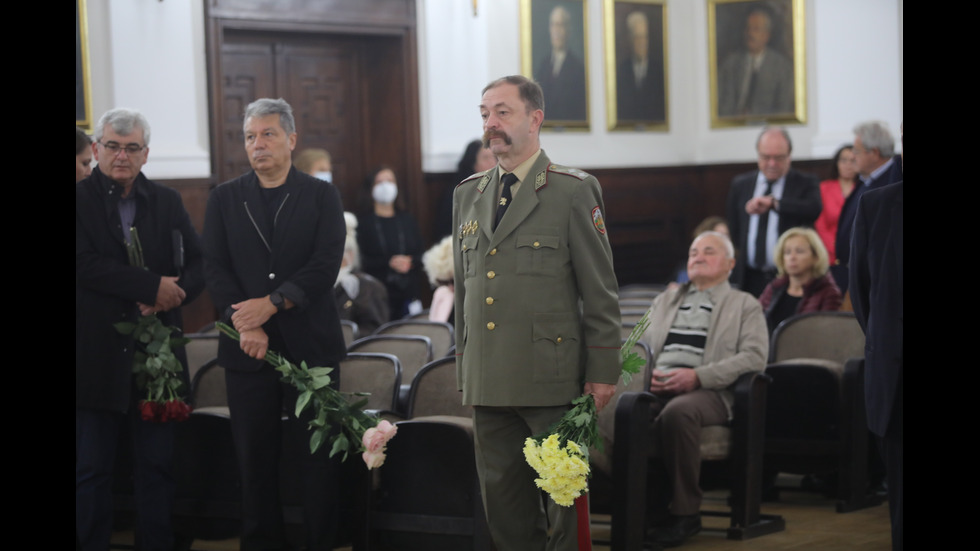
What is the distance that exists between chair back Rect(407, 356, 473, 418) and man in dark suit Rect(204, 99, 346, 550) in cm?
48

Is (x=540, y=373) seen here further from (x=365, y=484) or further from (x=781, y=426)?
(x=781, y=426)

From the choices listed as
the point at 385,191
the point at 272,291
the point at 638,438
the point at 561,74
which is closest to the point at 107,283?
the point at 272,291

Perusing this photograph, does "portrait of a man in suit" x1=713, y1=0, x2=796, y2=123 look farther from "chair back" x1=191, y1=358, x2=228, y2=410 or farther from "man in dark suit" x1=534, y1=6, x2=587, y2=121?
"chair back" x1=191, y1=358, x2=228, y2=410

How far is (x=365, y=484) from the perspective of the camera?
428cm

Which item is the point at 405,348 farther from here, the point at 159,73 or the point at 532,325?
the point at 159,73

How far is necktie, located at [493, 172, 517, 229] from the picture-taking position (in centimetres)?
337

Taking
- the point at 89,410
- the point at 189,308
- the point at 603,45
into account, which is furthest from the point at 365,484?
the point at 603,45

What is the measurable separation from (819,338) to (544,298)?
8.94 ft

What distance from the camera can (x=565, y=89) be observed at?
10.6m

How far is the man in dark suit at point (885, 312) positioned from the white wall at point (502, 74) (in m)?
5.66

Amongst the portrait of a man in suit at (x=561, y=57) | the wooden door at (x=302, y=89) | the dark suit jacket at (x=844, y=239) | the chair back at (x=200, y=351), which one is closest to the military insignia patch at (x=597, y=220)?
the chair back at (x=200, y=351)

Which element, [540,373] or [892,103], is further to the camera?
[892,103]

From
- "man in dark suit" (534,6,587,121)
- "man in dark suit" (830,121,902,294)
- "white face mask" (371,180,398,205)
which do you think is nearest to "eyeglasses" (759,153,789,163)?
"man in dark suit" (830,121,902,294)

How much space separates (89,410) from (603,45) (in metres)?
7.55
